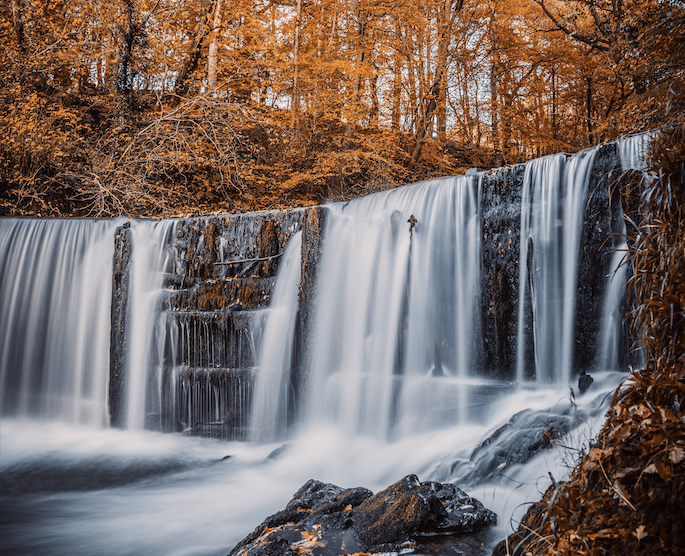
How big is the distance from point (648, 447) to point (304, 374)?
574 centimetres

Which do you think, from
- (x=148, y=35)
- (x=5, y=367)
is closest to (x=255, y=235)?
(x=5, y=367)

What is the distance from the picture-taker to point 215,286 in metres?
8.12

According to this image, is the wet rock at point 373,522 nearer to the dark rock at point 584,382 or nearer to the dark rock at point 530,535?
the dark rock at point 530,535

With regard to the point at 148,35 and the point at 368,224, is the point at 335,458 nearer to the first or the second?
the point at 368,224

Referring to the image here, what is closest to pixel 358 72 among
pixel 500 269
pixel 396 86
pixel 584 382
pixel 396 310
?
pixel 396 86

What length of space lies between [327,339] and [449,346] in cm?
186

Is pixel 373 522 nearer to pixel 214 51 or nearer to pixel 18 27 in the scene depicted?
pixel 214 51

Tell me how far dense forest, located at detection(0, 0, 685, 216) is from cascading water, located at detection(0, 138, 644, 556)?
3.72 meters

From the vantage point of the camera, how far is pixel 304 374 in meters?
7.45

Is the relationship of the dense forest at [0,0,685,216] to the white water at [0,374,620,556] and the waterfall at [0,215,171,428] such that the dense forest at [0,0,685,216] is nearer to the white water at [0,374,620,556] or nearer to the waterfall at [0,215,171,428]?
the waterfall at [0,215,171,428]

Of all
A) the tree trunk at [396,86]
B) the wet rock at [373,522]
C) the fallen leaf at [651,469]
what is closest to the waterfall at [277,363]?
the wet rock at [373,522]

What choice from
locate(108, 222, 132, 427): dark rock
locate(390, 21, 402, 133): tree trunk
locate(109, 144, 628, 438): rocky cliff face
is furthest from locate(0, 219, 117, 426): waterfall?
locate(390, 21, 402, 133): tree trunk

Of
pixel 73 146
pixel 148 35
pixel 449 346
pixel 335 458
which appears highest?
pixel 148 35

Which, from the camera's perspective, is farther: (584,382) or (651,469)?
(584,382)
